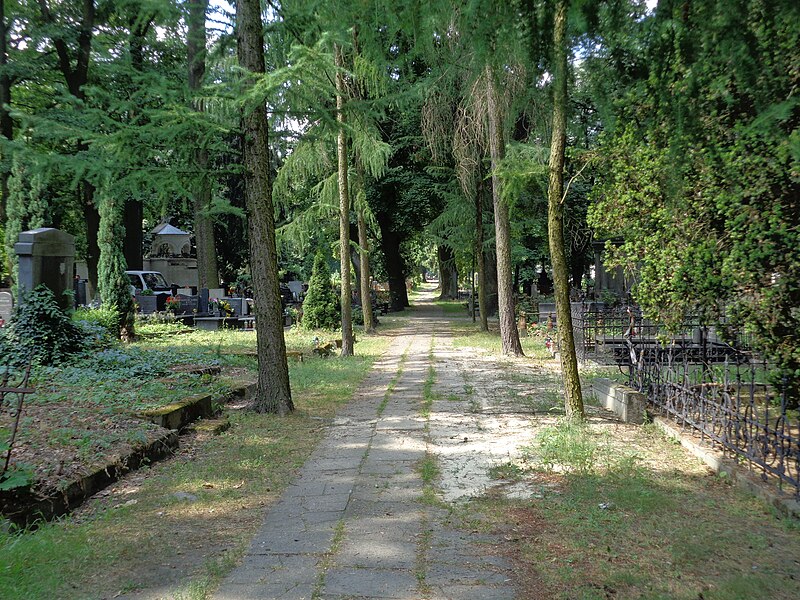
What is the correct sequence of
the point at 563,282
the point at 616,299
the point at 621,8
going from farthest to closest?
the point at 616,299 < the point at 563,282 < the point at 621,8

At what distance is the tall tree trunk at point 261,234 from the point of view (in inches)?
336

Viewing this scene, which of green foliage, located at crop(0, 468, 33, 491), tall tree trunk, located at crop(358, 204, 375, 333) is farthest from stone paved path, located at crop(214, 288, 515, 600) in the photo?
tall tree trunk, located at crop(358, 204, 375, 333)

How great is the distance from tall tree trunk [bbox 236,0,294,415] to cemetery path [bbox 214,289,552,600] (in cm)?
116

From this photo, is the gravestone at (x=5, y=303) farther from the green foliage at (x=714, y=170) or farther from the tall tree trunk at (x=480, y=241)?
the green foliage at (x=714, y=170)

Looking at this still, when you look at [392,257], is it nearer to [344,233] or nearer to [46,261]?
[344,233]

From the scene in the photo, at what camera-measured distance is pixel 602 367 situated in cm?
1280

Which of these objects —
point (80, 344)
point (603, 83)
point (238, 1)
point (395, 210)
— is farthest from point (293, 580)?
point (395, 210)

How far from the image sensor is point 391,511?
5031mm

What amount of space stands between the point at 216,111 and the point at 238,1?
143 centimetres

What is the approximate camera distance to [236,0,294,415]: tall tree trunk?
28.0 feet

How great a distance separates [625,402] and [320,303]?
14.5 meters

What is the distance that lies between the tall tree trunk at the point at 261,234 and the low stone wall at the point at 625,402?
430 centimetres

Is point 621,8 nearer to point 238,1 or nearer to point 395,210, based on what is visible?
point 238,1

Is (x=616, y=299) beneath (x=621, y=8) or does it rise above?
beneath
